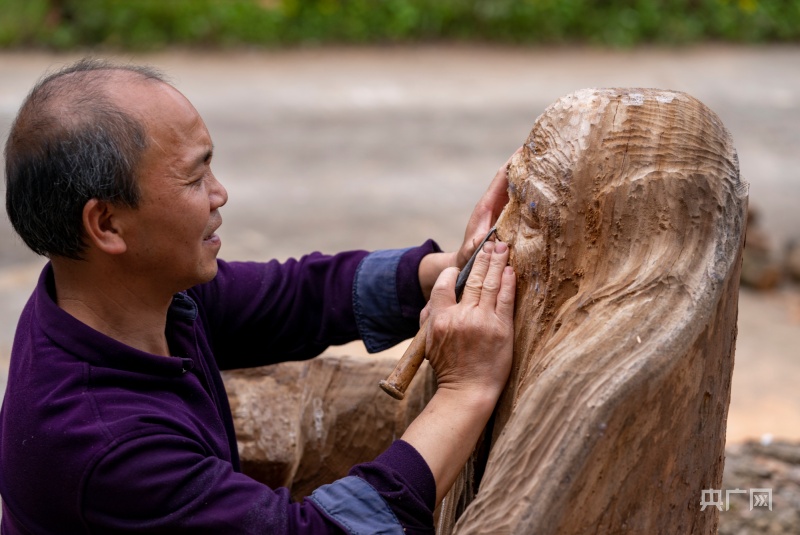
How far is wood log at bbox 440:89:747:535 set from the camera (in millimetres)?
1383

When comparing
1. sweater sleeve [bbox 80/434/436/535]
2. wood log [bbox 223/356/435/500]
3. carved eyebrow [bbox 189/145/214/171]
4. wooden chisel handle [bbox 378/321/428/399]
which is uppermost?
carved eyebrow [bbox 189/145/214/171]

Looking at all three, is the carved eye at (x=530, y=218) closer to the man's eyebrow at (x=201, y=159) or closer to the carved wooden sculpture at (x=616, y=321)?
the carved wooden sculpture at (x=616, y=321)

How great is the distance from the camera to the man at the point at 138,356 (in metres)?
1.41

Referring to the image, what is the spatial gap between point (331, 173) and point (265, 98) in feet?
4.05

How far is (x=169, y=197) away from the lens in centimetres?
153

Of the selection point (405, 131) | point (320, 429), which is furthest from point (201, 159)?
point (405, 131)

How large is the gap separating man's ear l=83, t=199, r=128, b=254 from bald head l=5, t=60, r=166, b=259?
0.04ft

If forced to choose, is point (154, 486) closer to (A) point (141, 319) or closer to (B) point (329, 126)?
(A) point (141, 319)

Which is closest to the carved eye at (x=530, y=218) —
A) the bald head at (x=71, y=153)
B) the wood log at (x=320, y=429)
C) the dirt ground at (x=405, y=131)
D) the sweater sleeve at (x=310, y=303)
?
the sweater sleeve at (x=310, y=303)

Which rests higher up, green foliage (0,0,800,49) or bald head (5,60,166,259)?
bald head (5,60,166,259)

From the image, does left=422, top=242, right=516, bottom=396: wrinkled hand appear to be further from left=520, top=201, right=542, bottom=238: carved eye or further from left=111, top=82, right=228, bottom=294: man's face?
left=111, top=82, right=228, bottom=294: man's face

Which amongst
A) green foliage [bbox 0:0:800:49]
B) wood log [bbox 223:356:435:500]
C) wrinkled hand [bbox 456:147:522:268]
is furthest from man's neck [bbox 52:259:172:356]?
green foliage [bbox 0:0:800:49]

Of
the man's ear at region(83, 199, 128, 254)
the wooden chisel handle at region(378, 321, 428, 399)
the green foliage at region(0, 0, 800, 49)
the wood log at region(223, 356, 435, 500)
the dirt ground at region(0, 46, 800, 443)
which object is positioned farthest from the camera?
the green foliage at region(0, 0, 800, 49)

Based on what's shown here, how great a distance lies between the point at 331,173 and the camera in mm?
7070
